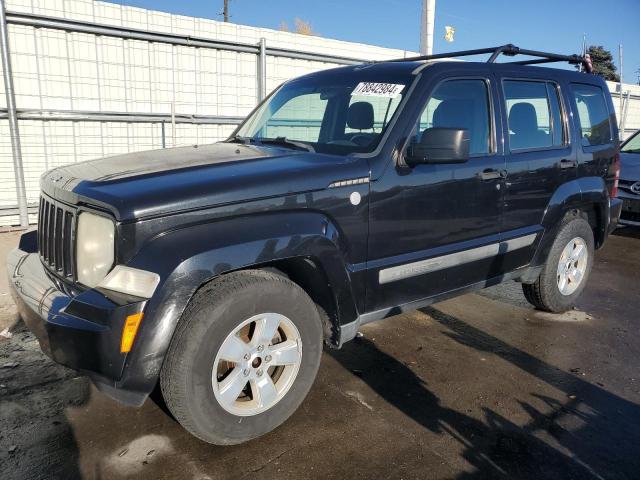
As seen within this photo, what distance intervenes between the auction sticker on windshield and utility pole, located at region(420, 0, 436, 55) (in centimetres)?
892

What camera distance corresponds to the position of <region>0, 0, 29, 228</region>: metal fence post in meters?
6.26

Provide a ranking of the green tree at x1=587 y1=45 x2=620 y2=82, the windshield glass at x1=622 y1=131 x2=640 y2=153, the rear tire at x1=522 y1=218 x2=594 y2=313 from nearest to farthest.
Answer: the rear tire at x1=522 y1=218 x2=594 y2=313 < the windshield glass at x1=622 y1=131 x2=640 y2=153 < the green tree at x1=587 y1=45 x2=620 y2=82

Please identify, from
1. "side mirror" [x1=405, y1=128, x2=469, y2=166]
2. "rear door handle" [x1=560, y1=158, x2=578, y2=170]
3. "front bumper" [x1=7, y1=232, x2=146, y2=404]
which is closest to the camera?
"front bumper" [x1=7, y1=232, x2=146, y2=404]

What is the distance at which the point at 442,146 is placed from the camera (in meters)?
3.06

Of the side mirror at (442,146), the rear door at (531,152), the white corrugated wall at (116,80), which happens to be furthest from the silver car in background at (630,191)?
the side mirror at (442,146)

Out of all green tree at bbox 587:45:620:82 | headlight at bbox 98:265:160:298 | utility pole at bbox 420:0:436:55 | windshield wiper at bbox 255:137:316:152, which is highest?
green tree at bbox 587:45:620:82

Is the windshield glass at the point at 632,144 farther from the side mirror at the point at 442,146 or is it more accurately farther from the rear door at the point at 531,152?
the side mirror at the point at 442,146

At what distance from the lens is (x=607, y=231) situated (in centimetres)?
505

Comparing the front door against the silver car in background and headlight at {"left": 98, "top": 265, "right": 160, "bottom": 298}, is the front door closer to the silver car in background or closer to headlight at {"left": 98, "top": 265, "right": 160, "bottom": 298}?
headlight at {"left": 98, "top": 265, "right": 160, "bottom": 298}

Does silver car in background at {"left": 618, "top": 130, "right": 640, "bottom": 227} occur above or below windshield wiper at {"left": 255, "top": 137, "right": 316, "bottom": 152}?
below

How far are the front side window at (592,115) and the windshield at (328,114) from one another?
2.09 meters

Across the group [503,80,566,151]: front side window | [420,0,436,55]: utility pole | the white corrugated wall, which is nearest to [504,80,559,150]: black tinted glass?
[503,80,566,151]: front side window

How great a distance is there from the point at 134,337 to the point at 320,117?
2157 mm

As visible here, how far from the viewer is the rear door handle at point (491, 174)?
11.9 feet
